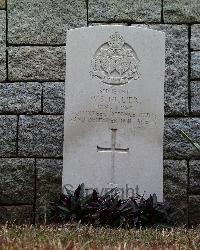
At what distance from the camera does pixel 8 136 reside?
5.32 m

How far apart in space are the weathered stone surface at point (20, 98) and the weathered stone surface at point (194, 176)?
1371 mm

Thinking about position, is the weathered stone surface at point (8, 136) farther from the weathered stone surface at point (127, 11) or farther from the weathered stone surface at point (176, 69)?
the weathered stone surface at point (176, 69)

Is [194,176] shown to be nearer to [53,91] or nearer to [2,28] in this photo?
[53,91]

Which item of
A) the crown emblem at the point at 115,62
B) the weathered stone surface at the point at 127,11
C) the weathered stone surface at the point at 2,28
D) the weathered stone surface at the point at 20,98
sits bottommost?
the weathered stone surface at the point at 20,98

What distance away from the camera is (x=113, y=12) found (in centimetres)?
539

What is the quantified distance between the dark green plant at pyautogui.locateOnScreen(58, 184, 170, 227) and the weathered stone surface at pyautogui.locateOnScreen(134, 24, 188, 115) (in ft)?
3.10

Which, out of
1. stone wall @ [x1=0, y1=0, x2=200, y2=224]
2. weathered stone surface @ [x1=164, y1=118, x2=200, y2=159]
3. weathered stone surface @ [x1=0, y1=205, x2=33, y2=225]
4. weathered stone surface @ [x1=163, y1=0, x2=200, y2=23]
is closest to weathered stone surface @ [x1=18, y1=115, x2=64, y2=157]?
stone wall @ [x1=0, y1=0, x2=200, y2=224]

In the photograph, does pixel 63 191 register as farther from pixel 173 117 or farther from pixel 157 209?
pixel 173 117

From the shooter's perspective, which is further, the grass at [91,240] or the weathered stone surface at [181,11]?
the weathered stone surface at [181,11]

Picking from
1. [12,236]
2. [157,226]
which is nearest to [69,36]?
[157,226]

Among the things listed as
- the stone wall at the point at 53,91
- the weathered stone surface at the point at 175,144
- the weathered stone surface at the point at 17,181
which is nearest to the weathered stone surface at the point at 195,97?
the stone wall at the point at 53,91

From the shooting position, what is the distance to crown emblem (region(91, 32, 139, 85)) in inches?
193

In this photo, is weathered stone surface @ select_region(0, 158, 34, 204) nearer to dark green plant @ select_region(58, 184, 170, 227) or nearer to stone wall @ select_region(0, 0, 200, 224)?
stone wall @ select_region(0, 0, 200, 224)

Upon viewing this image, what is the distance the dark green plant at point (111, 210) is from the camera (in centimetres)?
444
